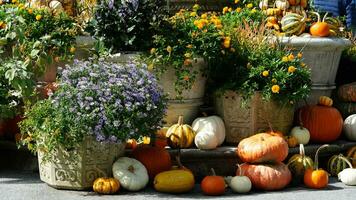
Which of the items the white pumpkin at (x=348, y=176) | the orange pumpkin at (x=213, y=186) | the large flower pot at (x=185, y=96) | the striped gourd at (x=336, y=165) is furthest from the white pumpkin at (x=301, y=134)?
the orange pumpkin at (x=213, y=186)

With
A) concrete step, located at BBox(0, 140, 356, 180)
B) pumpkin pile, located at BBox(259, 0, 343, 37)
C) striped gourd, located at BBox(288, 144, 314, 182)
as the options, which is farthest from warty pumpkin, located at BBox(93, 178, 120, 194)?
pumpkin pile, located at BBox(259, 0, 343, 37)

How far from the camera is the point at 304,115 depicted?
678 centimetres

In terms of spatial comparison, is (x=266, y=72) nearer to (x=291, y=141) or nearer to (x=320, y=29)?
(x=291, y=141)

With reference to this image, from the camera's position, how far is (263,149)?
578 cm

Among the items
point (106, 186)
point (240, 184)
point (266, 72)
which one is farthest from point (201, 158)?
point (106, 186)

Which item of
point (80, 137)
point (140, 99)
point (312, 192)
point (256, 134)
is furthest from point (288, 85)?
point (80, 137)

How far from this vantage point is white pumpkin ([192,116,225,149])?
20.3ft

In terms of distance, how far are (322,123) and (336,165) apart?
0.46m

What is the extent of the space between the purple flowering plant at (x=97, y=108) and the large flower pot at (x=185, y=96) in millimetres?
662

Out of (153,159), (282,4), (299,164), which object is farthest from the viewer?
(282,4)

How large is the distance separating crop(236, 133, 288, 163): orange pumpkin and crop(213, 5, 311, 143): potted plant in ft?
1.37

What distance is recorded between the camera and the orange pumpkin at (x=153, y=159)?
587cm

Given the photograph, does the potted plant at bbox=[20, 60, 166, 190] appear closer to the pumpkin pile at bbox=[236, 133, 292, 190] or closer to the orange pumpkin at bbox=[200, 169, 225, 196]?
the orange pumpkin at bbox=[200, 169, 225, 196]

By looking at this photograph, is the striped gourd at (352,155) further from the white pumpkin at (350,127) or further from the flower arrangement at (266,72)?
the flower arrangement at (266,72)
